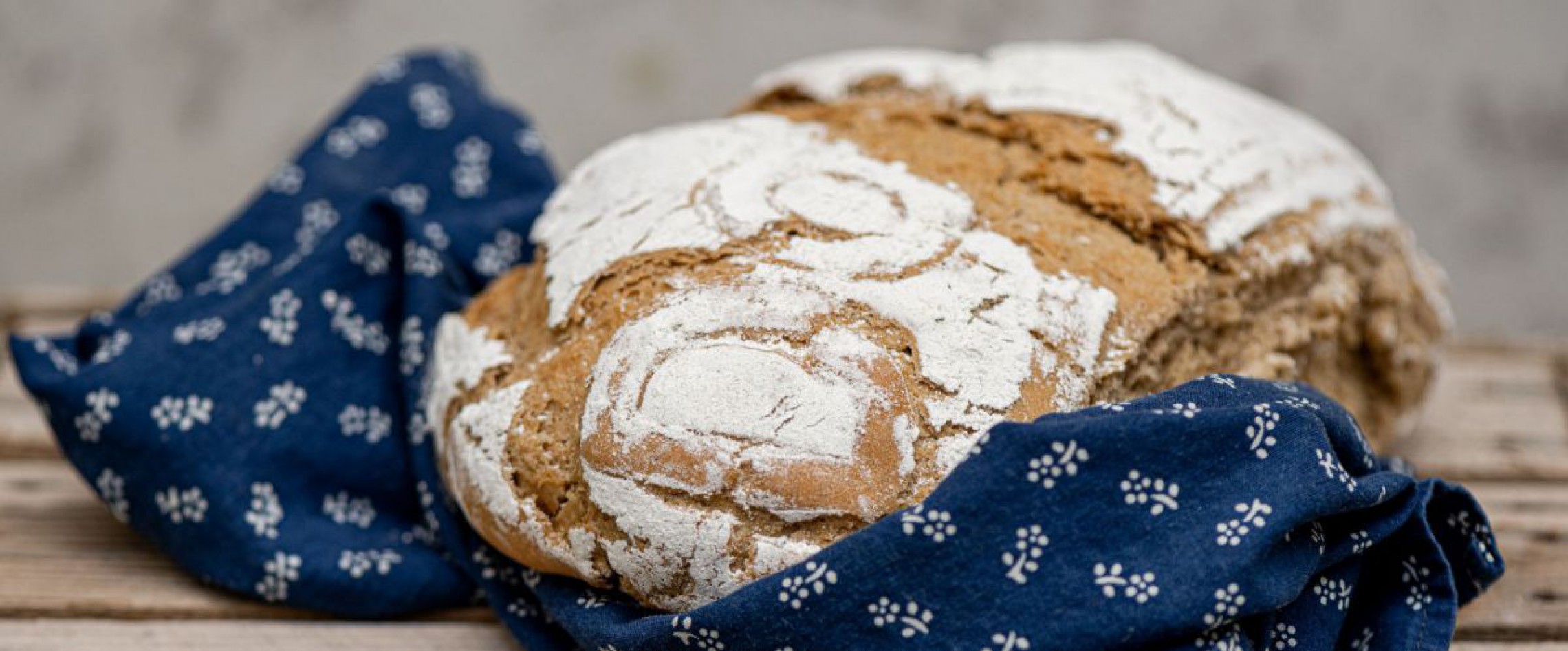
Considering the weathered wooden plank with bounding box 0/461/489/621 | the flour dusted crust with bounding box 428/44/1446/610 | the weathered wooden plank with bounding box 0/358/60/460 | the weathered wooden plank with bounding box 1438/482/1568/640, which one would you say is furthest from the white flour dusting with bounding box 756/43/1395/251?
the weathered wooden plank with bounding box 0/358/60/460

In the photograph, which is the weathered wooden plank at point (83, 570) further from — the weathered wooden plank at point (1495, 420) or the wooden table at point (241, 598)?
the weathered wooden plank at point (1495, 420)

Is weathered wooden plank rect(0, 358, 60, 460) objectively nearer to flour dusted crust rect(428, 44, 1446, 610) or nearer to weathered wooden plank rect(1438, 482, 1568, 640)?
flour dusted crust rect(428, 44, 1446, 610)

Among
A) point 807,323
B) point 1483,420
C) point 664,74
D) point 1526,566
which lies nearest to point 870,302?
point 807,323

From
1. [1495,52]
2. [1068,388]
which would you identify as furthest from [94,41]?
[1495,52]

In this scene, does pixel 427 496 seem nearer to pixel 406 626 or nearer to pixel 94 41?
pixel 406 626

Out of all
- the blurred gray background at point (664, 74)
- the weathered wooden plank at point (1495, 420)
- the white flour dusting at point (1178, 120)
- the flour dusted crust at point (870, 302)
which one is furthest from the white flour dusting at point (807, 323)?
the blurred gray background at point (664, 74)
